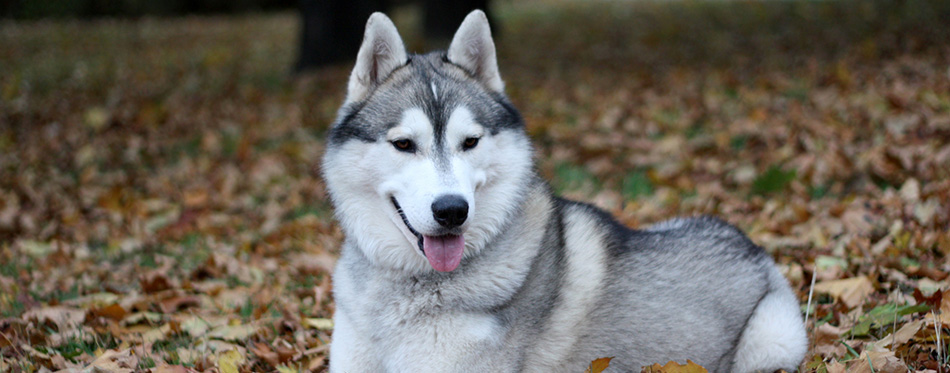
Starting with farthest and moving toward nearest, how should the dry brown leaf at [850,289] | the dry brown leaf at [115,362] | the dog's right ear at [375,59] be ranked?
the dry brown leaf at [850,289]
the dry brown leaf at [115,362]
the dog's right ear at [375,59]

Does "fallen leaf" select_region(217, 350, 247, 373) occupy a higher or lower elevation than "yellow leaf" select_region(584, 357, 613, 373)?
lower

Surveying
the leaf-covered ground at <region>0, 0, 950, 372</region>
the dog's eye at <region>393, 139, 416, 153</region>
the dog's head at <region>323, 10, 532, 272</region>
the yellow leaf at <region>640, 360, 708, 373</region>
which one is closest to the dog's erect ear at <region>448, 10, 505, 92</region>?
the dog's head at <region>323, 10, 532, 272</region>

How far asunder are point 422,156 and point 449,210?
31 centimetres

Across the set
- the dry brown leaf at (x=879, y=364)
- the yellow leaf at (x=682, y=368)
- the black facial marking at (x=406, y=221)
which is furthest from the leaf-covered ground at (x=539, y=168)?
the black facial marking at (x=406, y=221)

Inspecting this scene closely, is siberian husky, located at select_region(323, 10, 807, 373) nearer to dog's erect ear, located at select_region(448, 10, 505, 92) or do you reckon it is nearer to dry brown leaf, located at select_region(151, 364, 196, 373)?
dog's erect ear, located at select_region(448, 10, 505, 92)

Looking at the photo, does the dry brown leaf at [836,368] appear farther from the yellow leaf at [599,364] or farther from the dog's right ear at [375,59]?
the dog's right ear at [375,59]

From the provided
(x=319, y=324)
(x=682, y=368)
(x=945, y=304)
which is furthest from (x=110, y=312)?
(x=945, y=304)

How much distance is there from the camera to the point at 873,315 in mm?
3633

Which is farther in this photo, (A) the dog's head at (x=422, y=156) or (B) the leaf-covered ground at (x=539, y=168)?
(B) the leaf-covered ground at (x=539, y=168)

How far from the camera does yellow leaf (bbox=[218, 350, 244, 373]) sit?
3.61 metres

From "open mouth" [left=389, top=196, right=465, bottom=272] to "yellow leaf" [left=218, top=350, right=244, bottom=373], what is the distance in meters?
1.29

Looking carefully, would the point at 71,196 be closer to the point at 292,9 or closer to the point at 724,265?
the point at 724,265

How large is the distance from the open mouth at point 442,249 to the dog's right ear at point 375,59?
673 mm

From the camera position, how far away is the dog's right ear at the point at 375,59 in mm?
3297
